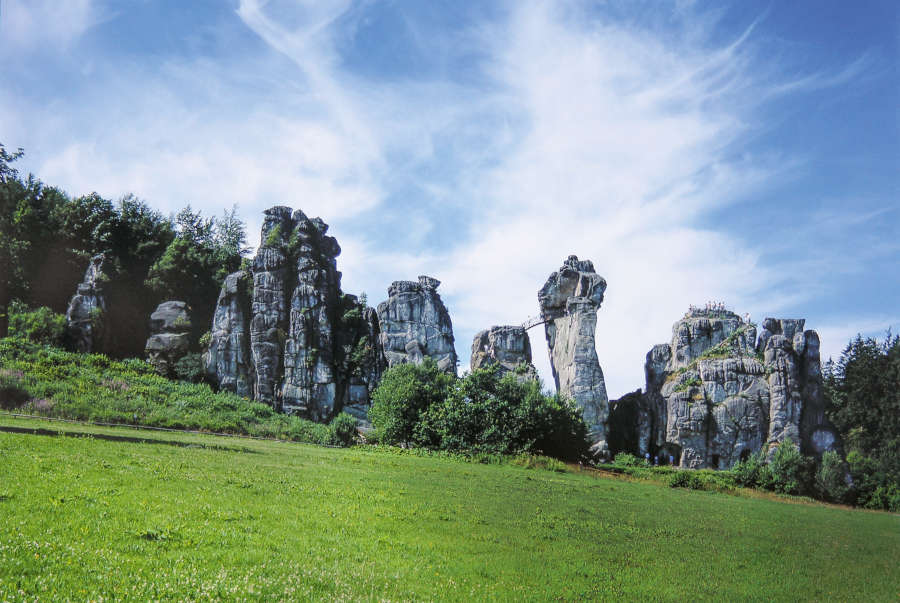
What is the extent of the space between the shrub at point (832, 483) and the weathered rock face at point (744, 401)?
13.9m

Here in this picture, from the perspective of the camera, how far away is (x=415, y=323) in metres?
64.0

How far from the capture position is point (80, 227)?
5094 centimetres

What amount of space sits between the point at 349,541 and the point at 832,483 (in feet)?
129

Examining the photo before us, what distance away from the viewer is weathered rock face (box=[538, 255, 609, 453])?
5762cm

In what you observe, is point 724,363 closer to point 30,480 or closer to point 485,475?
point 485,475

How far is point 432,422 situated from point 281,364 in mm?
19747

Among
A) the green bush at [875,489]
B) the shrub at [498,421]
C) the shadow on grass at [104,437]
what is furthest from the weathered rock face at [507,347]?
the shadow on grass at [104,437]

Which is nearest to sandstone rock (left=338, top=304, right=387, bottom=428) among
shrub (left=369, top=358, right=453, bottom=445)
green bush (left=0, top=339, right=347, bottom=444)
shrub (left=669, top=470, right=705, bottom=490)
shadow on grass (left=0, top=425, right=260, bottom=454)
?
green bush (left=0, top=339, right=347, bottom=444)

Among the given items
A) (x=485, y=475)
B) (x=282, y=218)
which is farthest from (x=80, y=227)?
(x=485, y=475)

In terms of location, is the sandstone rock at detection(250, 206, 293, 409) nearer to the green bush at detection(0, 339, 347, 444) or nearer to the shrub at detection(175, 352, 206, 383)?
the green bush at detection(0, 339, 347, 444)

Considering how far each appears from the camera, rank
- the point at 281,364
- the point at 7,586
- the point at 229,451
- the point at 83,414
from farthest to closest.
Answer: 1. the point at 281,364
2. the point at 83,414
3. the point at 229,451
4. the point at 7,586

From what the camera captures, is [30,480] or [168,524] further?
[30,480]

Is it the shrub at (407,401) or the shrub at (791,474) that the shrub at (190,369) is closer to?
the shrub at (407,401)

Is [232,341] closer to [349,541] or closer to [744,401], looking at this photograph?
[349,541]
